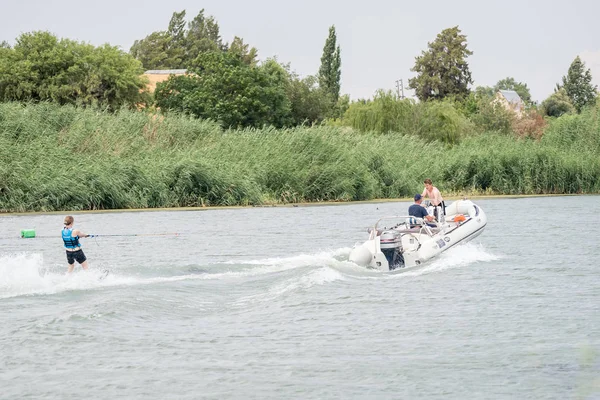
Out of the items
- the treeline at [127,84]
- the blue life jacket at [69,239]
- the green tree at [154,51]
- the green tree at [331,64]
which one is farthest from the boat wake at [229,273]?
the green tree at [154,51]

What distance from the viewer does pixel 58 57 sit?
62.9m

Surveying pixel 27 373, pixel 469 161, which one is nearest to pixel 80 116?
pixel 469 161

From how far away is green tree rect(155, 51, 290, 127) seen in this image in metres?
62.7

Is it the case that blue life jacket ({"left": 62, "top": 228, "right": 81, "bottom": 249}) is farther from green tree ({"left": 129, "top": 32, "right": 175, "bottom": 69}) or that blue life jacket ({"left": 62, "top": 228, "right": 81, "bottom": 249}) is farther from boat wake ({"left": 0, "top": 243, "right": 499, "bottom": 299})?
green tree ({"left": 129, "top": 32, "right": 175, "bottom": 69})

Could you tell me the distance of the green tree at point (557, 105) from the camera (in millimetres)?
101375

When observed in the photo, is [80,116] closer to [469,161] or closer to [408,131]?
[469,161]

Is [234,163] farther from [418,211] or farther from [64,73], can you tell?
[64,73]

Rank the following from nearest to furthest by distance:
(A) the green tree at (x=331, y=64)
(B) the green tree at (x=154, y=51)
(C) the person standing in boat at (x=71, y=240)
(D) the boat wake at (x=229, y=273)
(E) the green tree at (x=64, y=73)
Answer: (D) the boat wake at (x=229, y=273) < (C) the person standing in boat at (x=71, y=240) < (E) the green tree at (x=64, y=73) < (A) the green tree at (x=331, y=64) < (B) the green tree at (x=154, y=51)

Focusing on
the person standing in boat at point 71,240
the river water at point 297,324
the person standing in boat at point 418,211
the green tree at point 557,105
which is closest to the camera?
→ the river water at point 297,324

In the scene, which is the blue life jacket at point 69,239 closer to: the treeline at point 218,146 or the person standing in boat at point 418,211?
the person standing in boat at point 418,211

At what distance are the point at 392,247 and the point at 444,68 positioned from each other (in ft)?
257

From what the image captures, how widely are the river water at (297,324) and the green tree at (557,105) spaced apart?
77.2 meters

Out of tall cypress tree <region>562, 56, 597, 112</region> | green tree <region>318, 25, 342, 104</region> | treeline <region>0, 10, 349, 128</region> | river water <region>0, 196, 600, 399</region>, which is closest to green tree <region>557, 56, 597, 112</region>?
tall cypress tree <region>562, 56, 597, 112</region>

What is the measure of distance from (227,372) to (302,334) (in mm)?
2418
